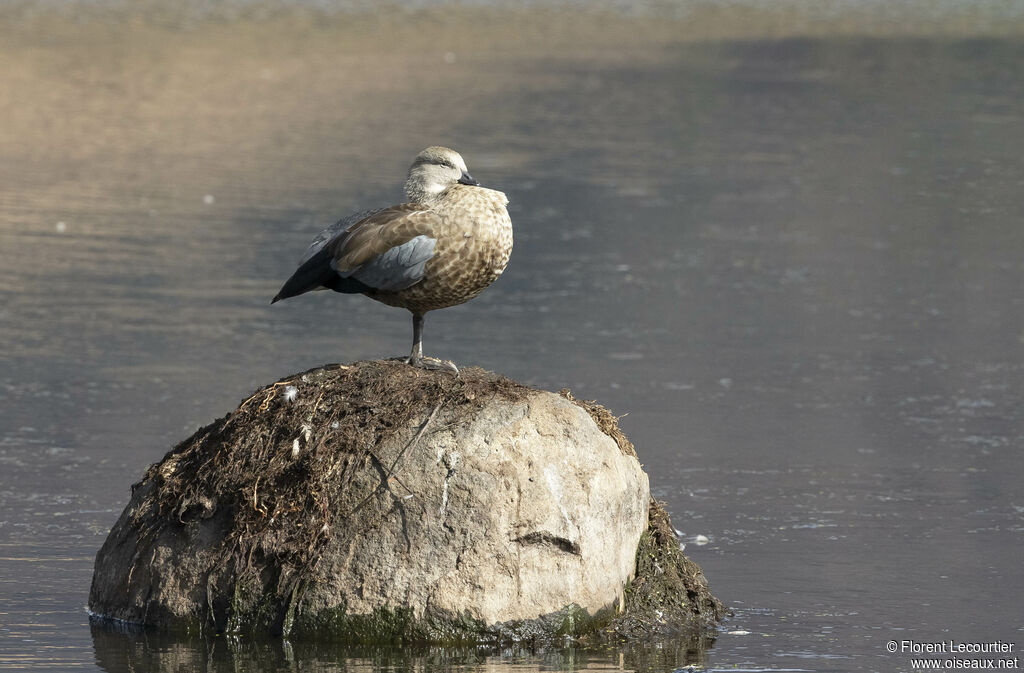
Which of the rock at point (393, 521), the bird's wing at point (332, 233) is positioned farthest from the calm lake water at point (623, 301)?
the bird's wing at point (332, 233)

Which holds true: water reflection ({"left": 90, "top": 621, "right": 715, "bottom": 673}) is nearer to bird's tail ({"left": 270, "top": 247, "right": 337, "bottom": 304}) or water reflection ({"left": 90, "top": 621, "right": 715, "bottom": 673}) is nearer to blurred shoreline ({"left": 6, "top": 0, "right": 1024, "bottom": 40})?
bird's tail ({"left": 270, "top": 247, "right": 337, "bottom": 304})

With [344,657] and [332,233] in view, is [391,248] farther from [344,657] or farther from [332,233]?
[344,657]

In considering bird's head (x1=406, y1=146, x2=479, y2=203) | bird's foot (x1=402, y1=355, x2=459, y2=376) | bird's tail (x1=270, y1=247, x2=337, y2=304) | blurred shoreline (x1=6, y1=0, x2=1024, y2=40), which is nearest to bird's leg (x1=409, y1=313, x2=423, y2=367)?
bird's foot (x1=402, y1=355, x2=459, y2=376)

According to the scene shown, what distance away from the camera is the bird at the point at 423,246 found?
27.1 ft

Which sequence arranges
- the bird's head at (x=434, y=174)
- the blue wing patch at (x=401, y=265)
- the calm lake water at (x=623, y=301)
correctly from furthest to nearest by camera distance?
the calm lake water at (x=623, y=301) → the bird's head at (x=434, y=174) → the blue wing patch at (x=401, y=265)

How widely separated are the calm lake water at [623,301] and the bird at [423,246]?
1686 millimetres

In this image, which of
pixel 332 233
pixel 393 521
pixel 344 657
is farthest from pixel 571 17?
pixel 344 657

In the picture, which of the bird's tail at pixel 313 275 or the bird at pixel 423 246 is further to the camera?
the bird's tail at pixel 313 275

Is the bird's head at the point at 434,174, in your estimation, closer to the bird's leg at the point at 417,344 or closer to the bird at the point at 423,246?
the bird at the point at 423,246

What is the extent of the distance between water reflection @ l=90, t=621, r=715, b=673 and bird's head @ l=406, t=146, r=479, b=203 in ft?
6.98

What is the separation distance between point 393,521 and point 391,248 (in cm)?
126

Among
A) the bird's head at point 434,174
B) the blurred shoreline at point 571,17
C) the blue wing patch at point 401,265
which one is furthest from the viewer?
the blurred shoreline at point 571,17

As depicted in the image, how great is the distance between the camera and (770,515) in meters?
10.7

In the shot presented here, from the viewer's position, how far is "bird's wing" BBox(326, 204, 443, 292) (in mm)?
8273
